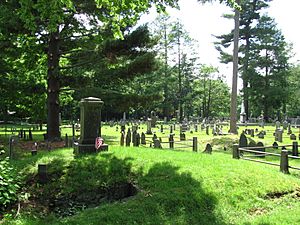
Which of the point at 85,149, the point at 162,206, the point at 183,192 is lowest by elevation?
the point at 162,206

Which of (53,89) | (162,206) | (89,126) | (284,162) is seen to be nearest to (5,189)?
(162,206)

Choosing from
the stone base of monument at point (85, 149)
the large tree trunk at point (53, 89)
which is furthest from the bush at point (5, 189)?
the large tree trunk at point (53, 89)

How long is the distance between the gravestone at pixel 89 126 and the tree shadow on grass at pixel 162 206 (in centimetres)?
246

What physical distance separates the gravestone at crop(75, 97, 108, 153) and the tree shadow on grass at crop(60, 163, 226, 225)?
8.06 feet

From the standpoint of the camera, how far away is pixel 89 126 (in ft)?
32.3

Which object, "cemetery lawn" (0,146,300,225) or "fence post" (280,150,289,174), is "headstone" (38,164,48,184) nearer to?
"cemetery lawn" (0,146,300,225)

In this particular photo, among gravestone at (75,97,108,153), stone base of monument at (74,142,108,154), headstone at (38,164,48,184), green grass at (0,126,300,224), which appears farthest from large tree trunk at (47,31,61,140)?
headstone at (38,164,48,184)

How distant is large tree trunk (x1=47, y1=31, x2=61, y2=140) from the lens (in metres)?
19.8

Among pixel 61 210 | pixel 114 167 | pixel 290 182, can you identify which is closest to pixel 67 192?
pixel 61 210

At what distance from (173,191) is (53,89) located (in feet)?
47.6

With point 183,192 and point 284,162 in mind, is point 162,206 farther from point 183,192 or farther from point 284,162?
point 284,162

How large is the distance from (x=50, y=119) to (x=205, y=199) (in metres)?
15.0

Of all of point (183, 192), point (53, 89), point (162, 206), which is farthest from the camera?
point (53, 89)

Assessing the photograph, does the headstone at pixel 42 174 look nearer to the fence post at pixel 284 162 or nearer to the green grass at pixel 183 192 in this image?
the green grass at pixel 183 192
